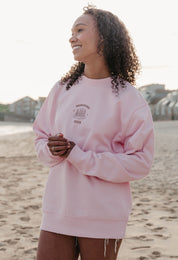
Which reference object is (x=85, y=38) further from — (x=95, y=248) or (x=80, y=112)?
(x=95, y=248)

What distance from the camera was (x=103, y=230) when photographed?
1620 mm

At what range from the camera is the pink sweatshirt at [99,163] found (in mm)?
1616

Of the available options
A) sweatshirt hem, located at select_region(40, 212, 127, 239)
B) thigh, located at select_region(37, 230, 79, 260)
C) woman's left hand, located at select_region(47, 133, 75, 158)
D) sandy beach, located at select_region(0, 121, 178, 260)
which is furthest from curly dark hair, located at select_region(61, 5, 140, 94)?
sandy beach, located at select_region(0, 121, 178, 260)

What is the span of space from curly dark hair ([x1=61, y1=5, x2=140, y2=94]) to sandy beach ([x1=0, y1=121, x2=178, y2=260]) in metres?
2.24

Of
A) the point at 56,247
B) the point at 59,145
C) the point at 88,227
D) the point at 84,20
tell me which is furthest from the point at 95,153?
the point at 84,20

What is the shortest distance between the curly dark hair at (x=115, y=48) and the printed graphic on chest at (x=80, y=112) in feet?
0.51

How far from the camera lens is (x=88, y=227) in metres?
1.62

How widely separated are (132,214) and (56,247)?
3758 millimetres

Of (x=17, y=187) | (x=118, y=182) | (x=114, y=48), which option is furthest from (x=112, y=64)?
(x=17, y=187)

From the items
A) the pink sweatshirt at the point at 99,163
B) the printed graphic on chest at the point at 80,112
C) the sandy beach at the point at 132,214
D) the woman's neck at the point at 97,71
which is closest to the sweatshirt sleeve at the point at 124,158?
the pink sweatshirt at the point at 99,163

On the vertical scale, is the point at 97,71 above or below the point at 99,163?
above

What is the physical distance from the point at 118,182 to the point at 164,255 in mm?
2244

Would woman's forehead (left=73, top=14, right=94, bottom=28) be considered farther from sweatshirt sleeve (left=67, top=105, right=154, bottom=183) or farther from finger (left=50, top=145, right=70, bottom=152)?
finger (left=50, top=145, right=70, bottom=152)

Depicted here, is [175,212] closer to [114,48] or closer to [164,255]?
[164,255]
